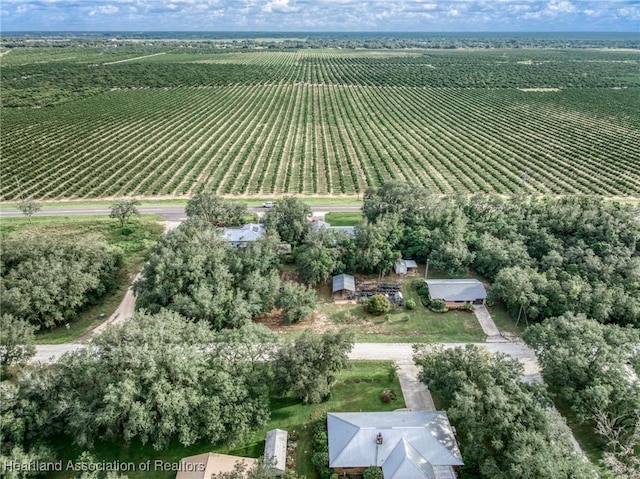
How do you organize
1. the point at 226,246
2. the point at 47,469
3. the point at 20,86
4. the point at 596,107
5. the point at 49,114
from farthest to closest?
the point at 20,86 → the point at 596,107 → the point at 49,114 → the point at 226,246 → the point at 47,469

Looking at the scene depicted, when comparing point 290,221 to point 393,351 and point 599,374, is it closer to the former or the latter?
point 393,351

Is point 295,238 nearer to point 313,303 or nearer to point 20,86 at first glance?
point 313,303

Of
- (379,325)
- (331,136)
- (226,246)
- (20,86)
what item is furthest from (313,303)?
(20,86)

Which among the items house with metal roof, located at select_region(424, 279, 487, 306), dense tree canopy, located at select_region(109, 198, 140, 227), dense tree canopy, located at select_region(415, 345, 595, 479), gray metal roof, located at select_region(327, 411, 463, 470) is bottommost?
gray metal roof, located at select_region(327, 411, 463, 470)

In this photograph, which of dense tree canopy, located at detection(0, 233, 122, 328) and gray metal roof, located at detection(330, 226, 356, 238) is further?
gray metal roof, located at detection(330, 226, 356, 238)

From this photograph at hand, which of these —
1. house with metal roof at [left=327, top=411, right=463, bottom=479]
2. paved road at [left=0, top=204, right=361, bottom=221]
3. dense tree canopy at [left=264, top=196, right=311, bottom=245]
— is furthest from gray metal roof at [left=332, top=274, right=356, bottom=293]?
paved road at [left=0, top=204, right=361, bottom=221]

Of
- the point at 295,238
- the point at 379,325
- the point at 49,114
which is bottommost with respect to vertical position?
the point at 379,325

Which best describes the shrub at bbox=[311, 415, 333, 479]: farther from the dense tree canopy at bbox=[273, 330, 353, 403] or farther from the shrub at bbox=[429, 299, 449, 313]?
the shrub at bbox=[429, 299, 449, 313]

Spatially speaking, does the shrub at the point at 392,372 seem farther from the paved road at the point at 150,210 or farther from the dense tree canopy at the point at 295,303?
the paved road at the point at 150,210
